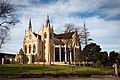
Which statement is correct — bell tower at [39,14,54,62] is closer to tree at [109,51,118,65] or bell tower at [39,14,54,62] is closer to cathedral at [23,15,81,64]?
cathedral at [23,15,81,64]

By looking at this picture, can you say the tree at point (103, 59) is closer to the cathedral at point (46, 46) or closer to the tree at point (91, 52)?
the tree at point (91, 52)

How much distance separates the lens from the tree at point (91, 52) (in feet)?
263

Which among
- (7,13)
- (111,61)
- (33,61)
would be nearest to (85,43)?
(111,61)

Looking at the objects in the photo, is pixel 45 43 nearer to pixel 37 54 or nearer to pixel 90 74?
pixel 37 54

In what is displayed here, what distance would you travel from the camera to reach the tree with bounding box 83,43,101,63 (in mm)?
80312

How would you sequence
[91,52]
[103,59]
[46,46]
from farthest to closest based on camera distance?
[46,46], [91,52], [103,59]

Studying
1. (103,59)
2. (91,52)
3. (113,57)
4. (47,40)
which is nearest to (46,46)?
(47,40)

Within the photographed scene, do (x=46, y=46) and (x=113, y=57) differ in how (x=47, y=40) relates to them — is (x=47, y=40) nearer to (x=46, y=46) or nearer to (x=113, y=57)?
(x=46, y=46)

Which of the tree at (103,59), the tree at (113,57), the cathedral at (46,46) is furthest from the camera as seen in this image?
the cathedral at (46,46)

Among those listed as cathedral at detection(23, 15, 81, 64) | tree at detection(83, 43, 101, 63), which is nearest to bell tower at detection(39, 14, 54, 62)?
cathedral at detection(23, 15, 81, 64)

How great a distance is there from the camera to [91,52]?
82.2 metres

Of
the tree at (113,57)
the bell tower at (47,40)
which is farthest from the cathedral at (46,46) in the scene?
the tree at (113,57)

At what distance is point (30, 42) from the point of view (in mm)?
111812

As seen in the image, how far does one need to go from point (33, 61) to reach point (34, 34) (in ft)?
50.5
